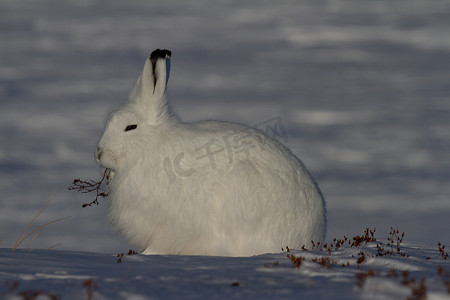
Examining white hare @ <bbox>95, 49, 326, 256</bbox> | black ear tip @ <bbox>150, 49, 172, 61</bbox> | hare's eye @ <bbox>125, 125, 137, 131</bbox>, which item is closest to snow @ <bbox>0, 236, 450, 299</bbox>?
white hare @ <bbox>95, 49, 326, 256</bbox>

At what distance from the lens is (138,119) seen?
7.79m

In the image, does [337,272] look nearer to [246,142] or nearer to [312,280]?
[312,280]

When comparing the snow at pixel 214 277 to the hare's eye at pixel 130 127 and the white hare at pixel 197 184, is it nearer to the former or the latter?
the white hare at pixel 197 184

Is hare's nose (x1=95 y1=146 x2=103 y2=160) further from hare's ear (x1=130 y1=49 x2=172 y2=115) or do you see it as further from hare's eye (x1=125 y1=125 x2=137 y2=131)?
hare's ear (x1=130 y1=49 x2=172 y2=115)

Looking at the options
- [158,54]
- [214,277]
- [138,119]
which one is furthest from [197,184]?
[214,277]

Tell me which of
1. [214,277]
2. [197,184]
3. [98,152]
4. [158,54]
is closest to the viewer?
[214,277]

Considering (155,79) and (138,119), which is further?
(138,119)

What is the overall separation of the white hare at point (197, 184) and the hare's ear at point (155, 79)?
0.05 feet

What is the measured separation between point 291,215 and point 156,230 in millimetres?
1903

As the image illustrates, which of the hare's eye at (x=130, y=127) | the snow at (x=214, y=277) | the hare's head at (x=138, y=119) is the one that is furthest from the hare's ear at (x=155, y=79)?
the snow at (x=214, y=277)

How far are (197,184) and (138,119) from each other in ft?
4.67

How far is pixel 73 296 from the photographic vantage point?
4164mm

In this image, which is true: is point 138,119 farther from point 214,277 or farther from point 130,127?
point 214,277

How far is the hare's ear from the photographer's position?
7555 mm
